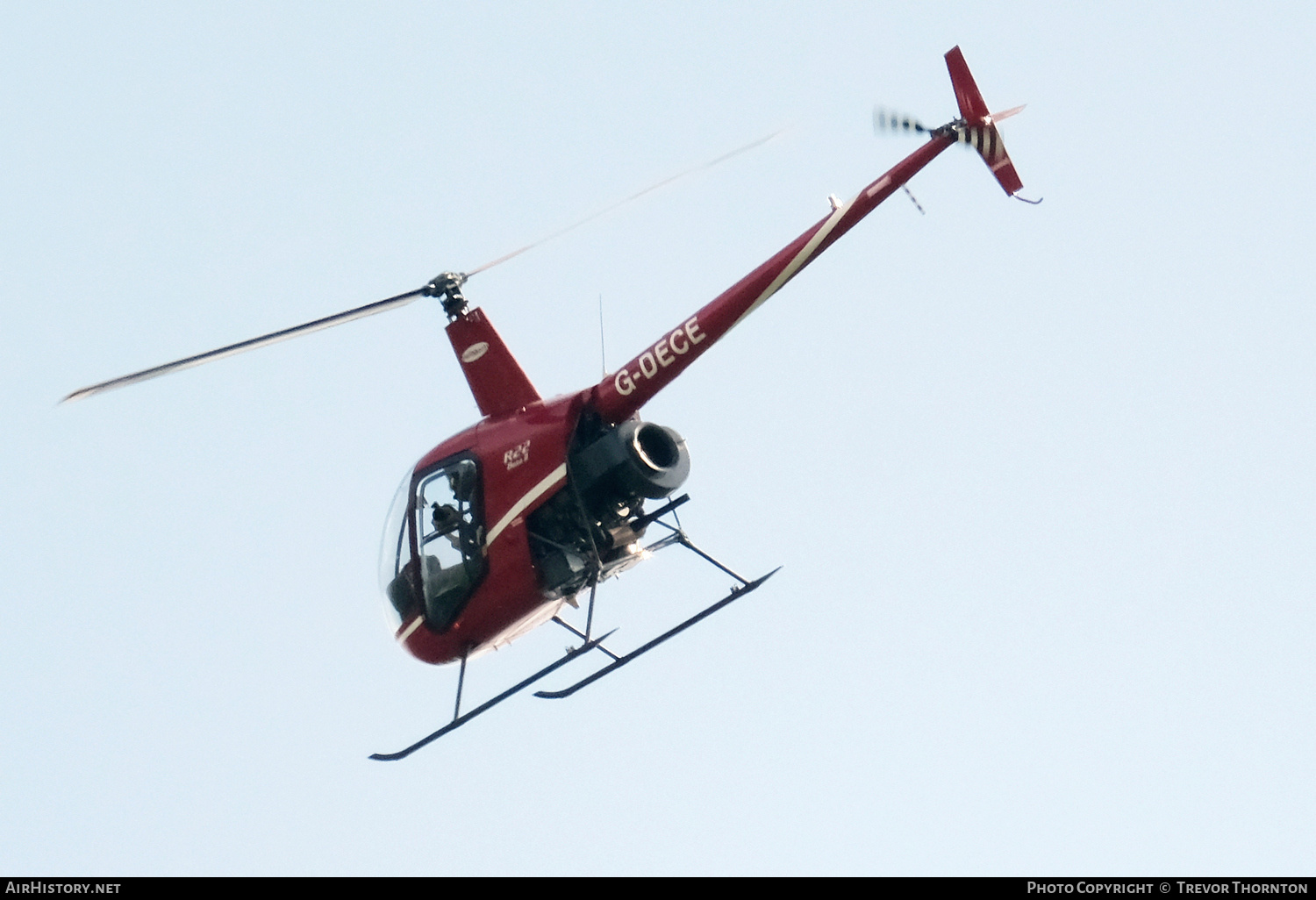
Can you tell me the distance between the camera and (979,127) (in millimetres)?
17016

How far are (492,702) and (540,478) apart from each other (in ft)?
6.53

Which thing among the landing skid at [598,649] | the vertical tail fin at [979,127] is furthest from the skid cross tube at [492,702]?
the vertical tail fin at [979,127]

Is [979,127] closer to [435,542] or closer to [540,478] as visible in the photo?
[540,478]

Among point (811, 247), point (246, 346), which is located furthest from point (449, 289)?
point (811, 247)

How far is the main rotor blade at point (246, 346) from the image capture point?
1722 cm

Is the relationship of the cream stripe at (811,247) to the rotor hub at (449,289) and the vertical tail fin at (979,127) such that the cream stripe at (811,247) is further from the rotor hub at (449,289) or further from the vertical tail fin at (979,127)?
the rotor hub at (449,289)

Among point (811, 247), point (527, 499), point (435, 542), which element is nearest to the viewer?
point (811, 247)

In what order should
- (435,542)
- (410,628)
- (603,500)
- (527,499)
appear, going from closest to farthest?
(603,500) < (527,499) < (435,542) < (410,628)
